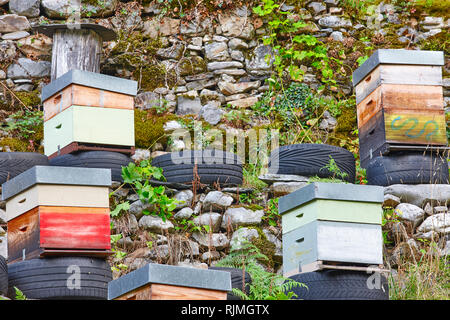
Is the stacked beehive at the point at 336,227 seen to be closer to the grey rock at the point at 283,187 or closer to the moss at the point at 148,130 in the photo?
the grey rock at the point at 283,187

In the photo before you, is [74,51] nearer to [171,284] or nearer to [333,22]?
[333,22]

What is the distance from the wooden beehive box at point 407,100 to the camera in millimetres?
7246

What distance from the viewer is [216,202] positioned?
7113 millimetres

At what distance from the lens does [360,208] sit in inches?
229

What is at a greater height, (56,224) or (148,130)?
(148,130)

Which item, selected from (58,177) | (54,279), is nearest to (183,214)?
(58,177)

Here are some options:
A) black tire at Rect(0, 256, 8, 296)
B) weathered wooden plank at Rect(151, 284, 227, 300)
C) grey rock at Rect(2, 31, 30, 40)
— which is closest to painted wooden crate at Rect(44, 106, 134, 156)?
black tire at Rect(0, 256, 8, 296)

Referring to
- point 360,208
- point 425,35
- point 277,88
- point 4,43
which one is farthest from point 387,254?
point 4,43

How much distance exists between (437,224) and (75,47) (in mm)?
4876

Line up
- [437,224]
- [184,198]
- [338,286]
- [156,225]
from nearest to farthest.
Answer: [338,286] < [437,224] < [156,225] < [184,198]

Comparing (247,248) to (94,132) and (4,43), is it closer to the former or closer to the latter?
(94,132)

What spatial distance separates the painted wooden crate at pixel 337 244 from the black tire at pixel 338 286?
0.08 meters

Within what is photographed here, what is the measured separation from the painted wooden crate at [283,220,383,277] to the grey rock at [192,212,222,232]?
1214 mm
